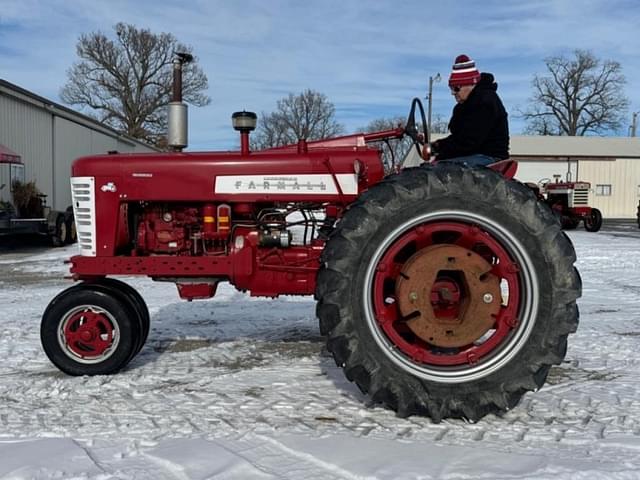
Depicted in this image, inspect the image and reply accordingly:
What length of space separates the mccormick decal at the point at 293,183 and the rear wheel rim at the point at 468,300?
0.89 meters

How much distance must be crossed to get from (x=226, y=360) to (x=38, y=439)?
1643mm

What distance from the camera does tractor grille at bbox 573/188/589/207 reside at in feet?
73.6

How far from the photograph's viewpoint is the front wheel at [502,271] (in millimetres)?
3109

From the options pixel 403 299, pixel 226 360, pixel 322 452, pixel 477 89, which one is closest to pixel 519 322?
pixel 403 299

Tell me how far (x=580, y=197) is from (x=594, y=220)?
3.62 feet

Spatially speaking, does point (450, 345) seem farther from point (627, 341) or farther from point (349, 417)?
point (627, 341)

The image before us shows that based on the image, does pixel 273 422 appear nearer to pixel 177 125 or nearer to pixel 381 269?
pixel 381 269

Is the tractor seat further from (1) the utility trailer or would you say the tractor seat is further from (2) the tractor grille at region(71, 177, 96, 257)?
(1) the utility trailer

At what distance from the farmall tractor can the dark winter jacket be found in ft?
1.78

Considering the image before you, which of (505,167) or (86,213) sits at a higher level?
(505,167)

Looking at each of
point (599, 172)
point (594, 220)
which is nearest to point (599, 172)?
point (599, 172)

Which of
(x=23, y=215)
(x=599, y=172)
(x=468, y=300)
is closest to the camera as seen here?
(x=468, y=300)

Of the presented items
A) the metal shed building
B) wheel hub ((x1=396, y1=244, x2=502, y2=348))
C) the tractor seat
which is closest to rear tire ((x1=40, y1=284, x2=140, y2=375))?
wheel hub ((x1=396, y1=244, x2=502, y2=348))

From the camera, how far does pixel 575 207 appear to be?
2241cm
